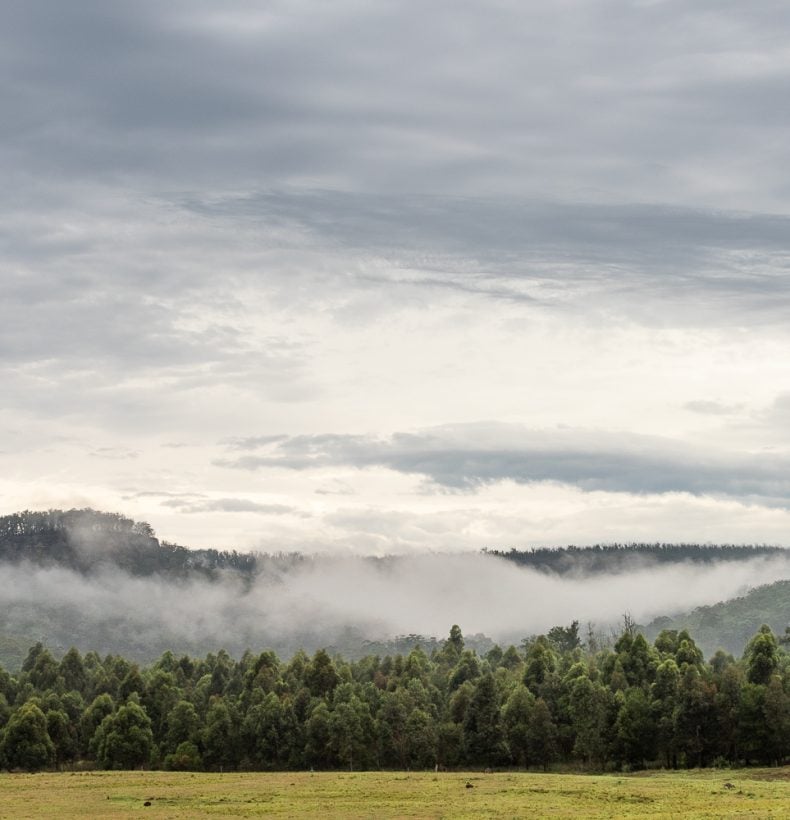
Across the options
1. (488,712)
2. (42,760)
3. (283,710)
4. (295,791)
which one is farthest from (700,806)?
(42,760)

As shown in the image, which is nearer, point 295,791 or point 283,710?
point 295,791

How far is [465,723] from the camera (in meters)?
168

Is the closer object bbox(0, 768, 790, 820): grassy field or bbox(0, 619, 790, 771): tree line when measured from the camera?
bbox(0, 768, 790, 820): grassy field

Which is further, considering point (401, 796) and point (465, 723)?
point (465, 723)

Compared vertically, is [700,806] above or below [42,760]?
above

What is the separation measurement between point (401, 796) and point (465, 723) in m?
64.0

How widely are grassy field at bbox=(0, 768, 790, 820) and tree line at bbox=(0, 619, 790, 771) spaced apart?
17.5 m

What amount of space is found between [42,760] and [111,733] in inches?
449

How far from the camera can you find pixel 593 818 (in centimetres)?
8419

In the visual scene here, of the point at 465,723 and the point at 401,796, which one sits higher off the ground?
the point at 401,796

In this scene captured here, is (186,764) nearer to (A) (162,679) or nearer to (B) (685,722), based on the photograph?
(A) (162,679)

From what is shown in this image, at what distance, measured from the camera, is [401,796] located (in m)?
106

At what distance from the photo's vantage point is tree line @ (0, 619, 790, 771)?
15100cm

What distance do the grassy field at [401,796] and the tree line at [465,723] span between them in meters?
17.5
